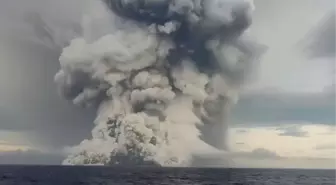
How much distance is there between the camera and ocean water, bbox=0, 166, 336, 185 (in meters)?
18.7

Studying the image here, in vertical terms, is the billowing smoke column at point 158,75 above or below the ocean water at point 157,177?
above

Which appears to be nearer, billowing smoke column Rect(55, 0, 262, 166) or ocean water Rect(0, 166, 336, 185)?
billowing smoke column Rect(55, 0, 262, 166)

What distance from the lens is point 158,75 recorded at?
1845 cm

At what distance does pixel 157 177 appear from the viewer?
65.1 feet

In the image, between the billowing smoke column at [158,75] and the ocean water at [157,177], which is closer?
the billowing smoke column at [158,75]

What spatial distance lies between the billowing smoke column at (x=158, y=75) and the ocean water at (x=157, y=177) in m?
1.00

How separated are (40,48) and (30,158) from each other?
409cm

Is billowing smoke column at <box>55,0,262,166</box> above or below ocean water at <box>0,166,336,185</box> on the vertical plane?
above

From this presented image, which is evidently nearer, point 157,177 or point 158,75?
point 158,75

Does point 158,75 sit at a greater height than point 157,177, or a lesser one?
greater

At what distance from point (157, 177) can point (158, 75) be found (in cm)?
444

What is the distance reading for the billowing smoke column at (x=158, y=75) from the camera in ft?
56.1

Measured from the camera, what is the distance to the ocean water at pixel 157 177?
18.7 m

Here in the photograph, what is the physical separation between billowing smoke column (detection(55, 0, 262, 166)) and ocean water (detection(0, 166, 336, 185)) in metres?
1.00
